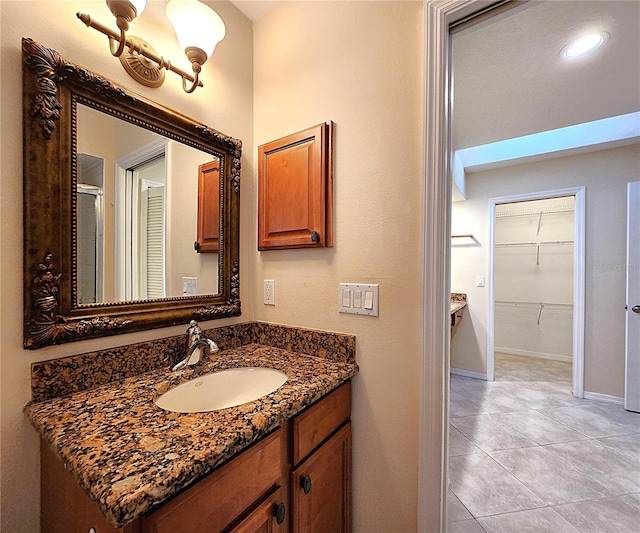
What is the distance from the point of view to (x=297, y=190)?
4.02ft

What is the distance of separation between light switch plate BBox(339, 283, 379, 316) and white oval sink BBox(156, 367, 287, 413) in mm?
355

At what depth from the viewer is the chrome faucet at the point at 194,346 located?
3.37ft

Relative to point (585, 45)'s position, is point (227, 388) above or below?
below

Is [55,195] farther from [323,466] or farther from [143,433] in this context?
[323,466]

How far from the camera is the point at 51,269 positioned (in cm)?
78

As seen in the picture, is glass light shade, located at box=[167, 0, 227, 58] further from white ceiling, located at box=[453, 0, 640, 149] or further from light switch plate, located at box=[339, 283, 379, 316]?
light switch plate, located at box=[339, 283, 379, 316]

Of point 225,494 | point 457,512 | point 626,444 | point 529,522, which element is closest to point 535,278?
point 626,444

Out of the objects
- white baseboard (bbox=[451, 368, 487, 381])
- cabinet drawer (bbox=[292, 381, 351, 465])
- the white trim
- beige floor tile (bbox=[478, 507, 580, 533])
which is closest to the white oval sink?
cabinet drawer (bbox=[292, 381, 351, 465])

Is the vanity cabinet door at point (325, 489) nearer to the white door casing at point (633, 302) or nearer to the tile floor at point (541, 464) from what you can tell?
the tile floor at point (541, 464)

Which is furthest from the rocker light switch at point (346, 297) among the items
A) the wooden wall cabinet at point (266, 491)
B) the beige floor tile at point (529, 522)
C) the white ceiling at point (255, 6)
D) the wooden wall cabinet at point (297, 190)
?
the white ceiling at point (255, 6)

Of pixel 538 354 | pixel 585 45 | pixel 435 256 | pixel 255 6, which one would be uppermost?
pixel 255 6

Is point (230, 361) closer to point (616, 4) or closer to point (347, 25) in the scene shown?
point (347, 25)

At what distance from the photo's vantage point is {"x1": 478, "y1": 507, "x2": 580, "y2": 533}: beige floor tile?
1.31m

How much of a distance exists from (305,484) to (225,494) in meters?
0.32
